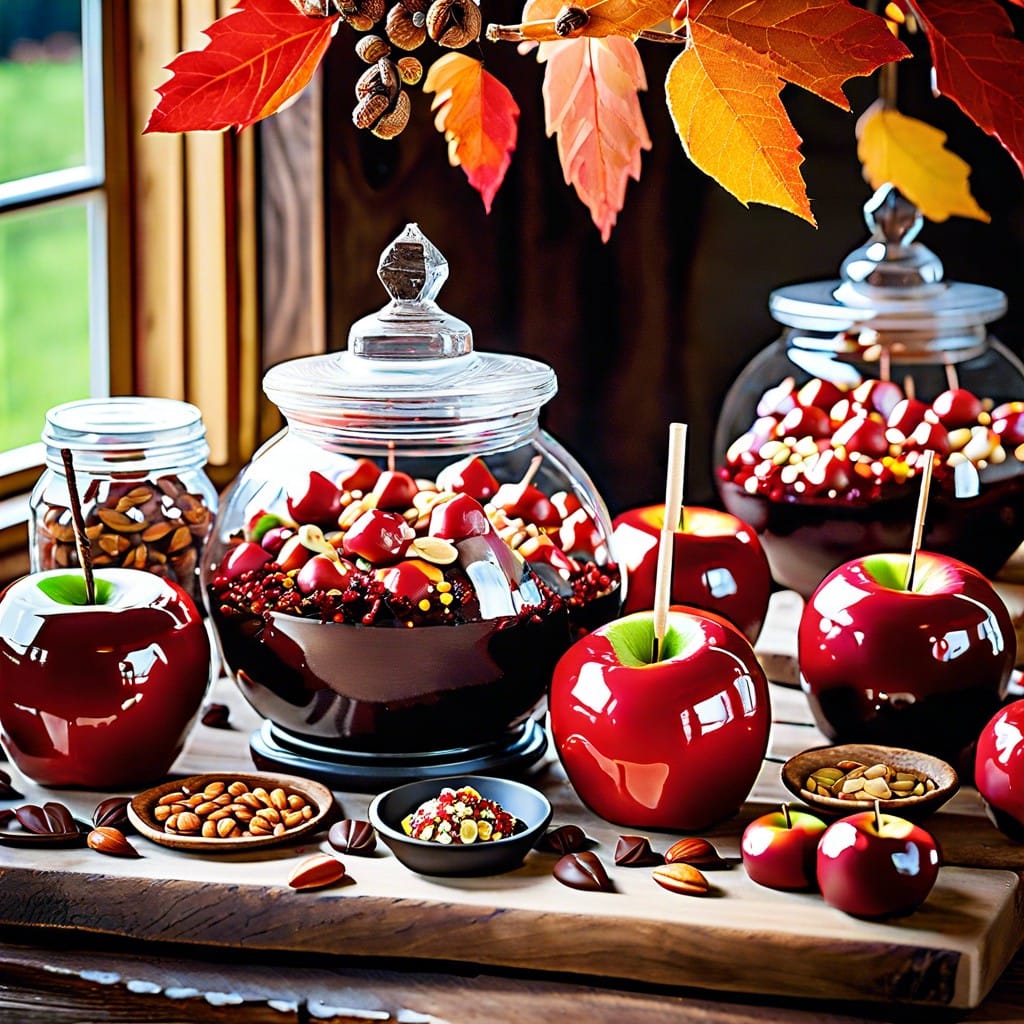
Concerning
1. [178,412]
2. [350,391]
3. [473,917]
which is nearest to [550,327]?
[178,412]

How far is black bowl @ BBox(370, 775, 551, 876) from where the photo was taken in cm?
81

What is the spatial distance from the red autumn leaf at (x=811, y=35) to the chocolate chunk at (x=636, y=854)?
0.42 m

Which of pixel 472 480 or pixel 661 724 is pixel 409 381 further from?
pixel 661 724

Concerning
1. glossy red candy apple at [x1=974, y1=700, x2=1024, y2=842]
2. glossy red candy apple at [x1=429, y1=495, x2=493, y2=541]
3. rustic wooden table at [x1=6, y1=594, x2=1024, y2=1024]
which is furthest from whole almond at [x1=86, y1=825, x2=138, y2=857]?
glossy red candy apple at [x1=974, y1=700, x2=1024, y2=842]

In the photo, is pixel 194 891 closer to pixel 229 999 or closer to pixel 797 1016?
pixel 229 999

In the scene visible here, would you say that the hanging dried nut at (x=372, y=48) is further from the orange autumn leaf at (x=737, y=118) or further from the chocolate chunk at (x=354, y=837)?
the chocolate chunk at (x=354, y=837)

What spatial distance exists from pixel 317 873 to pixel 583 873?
5.2 inches

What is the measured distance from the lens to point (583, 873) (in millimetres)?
813

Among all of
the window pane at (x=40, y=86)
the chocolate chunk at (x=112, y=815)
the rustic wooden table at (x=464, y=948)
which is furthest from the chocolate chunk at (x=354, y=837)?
the window pane at (x=40, y=86)

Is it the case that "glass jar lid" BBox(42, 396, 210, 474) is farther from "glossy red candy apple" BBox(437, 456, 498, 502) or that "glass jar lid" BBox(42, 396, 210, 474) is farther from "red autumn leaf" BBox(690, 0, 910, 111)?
"red autumn leaf" BBox(690, 0, 910, 111)

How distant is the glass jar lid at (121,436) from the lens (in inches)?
41.5

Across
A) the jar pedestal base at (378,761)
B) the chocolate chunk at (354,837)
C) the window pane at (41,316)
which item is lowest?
the chocolate chunk at (354,837)

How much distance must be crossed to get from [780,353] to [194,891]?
0.63 metres

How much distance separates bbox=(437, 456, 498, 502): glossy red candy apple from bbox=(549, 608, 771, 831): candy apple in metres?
0.13
